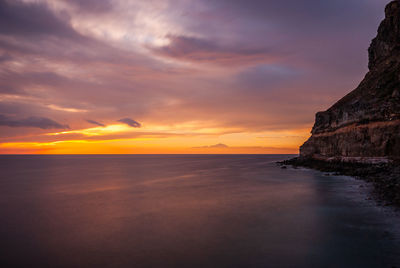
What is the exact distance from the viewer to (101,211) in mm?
17781

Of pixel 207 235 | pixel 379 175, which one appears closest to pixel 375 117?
pixel 379 175

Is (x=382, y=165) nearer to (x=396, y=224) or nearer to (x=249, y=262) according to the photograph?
(x=396, y=224)

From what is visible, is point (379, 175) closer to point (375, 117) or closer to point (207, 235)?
point (375, 117)

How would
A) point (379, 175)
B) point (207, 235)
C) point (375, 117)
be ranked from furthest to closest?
point (375, 117) < point (379, 175) < point (207, 235)

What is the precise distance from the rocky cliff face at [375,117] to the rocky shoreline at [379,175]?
1950 millimetres

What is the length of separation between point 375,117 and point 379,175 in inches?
544

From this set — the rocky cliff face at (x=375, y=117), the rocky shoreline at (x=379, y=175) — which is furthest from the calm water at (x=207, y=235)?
the rocky cliff face at (x=375, y=117)

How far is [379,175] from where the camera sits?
26.5 metres

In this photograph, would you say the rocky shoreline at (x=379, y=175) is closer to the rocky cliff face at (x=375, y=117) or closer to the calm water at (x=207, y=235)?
the calm water at (x=207, y=235)

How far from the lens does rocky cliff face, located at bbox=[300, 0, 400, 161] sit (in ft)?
110

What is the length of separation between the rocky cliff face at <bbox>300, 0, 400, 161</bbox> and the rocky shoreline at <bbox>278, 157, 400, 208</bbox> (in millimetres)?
1950

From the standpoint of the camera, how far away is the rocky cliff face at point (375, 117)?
33656 millimetres

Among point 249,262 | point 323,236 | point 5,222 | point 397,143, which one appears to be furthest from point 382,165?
point 5,222

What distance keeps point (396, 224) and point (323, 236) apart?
3.50m
